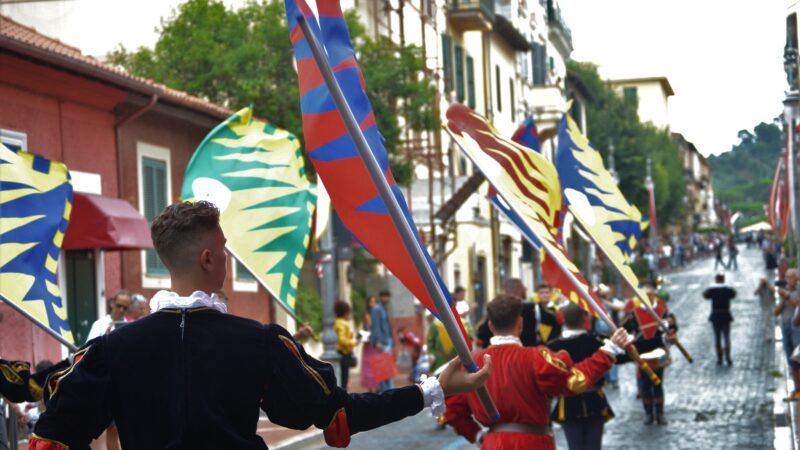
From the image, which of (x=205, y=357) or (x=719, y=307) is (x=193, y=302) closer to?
(x=205, y=357)

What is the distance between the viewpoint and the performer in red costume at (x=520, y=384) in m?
8.08

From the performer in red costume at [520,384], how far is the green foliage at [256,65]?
59.3 feet

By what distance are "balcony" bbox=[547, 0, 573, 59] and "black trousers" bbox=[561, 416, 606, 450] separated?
55870mm

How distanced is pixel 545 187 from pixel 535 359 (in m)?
2.30

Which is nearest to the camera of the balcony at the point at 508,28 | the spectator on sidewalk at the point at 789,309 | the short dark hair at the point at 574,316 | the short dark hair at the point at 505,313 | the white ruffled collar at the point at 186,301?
the white ruffled collar at the point at 186,301

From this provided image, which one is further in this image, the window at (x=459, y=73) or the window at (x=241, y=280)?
the window at (x=459, y=73)

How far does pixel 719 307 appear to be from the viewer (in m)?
28.1

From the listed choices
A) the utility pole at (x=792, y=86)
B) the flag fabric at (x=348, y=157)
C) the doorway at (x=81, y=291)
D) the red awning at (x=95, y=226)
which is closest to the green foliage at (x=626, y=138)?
the utility pole at (x=792, y=86)

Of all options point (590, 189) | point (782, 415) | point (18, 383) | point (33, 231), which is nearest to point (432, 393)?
point (18, 383)

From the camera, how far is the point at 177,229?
4457 mm

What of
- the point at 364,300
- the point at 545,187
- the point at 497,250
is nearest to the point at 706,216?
the point at 497,250

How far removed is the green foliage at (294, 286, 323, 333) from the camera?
91.1 feet

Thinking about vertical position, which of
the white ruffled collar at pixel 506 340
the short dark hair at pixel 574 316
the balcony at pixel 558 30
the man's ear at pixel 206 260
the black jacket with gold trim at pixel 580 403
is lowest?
the black jacket with gold trim at pixel 580 403

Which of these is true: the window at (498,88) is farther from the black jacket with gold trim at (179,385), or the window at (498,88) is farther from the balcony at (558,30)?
the black jacket with gold trim at (179,385)
